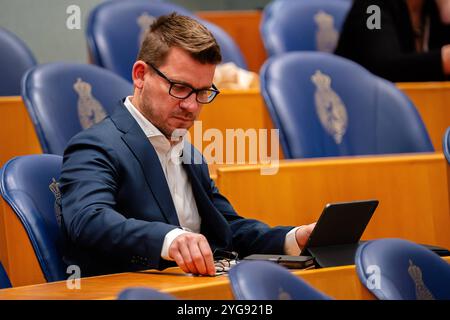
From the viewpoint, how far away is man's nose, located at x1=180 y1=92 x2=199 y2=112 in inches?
68.1

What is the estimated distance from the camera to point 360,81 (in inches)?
106

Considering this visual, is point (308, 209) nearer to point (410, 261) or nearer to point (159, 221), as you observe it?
point (159, 221)

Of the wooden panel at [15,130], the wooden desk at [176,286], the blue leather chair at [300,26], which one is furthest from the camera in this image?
the blue leather chair at [300,26]

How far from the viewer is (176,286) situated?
54.4 inches

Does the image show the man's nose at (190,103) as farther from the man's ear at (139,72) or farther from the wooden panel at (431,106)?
the wooden panel at (431,106)

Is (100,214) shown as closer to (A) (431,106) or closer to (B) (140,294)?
(B) (140,294)

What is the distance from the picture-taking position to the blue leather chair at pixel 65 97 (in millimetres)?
2203

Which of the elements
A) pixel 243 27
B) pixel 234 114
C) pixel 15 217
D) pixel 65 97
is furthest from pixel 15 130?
pixel 243 27

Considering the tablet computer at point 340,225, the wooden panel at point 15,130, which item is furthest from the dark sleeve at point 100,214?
the wooden panel at point 15,130

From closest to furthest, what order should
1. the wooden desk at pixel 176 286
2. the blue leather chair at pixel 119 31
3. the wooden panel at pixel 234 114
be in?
1. the wooden desk at pixel 176 286
2. the wooden panel at pixel 234 114
3. the blue leather chair at pixel 119 31

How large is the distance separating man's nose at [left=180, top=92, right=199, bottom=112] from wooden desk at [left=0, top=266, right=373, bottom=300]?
0.30 meters

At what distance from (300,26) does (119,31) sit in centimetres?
68

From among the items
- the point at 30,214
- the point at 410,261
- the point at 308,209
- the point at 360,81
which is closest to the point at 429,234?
the point at 308,209

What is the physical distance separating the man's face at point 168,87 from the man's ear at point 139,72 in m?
0.01
